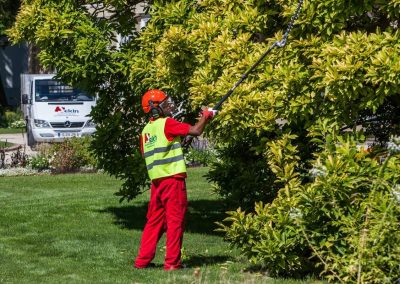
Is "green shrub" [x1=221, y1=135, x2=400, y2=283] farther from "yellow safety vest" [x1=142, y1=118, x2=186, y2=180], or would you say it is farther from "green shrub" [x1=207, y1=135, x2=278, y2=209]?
"green shrub" [x1=207, y1=135, x2=278, y2=209]

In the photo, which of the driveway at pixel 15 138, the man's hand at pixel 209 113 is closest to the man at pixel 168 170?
the man's hand at pixel 209 113

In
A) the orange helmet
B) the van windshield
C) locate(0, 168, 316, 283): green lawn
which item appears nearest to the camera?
locate(0, 168, 316, 283): green lawn

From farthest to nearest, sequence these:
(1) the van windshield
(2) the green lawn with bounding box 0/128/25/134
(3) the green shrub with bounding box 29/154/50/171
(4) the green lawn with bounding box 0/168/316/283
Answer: (2) the green lawn with bounding box 0/128/25/134, (1) the van windshield, (3) the green shrub with bounding box 29/154/50/171, (4) the green lawn with bounding box 0/168/316/283

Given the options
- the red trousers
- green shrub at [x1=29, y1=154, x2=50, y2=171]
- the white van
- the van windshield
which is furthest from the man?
the van windshield

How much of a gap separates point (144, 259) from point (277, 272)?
5.04 feet

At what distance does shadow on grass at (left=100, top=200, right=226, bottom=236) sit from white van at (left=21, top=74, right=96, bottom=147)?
33.2 feet

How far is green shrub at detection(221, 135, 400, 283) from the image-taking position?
8258mm

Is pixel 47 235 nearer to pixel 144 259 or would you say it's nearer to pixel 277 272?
pixel 144 259

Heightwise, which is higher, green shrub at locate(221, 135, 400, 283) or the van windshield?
the van windshield

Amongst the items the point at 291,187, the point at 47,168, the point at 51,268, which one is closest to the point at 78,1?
the point at 51,268

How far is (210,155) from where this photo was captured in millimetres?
21922

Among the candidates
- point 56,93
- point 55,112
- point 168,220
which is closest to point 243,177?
point 168,220

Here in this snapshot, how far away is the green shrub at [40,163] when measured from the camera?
2134 cm

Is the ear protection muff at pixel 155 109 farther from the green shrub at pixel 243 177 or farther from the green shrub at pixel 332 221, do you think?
the green shrub at pixel 243 177
